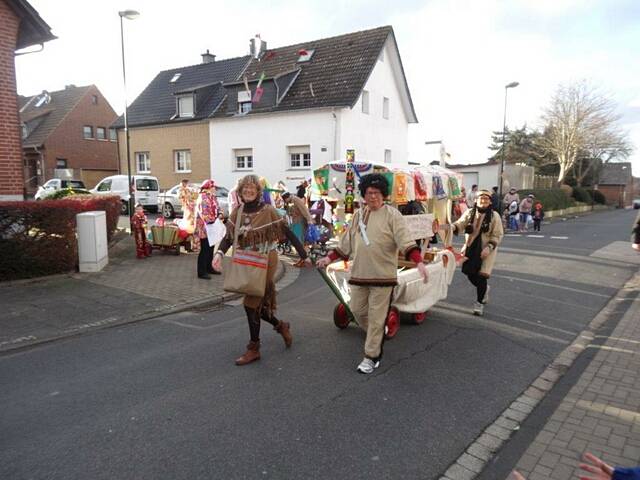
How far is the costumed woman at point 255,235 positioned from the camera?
4695 millimetres

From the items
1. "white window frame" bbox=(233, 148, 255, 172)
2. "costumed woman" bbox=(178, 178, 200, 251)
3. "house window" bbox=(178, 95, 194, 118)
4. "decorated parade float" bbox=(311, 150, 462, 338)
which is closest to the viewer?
"decorated parade float" bbox=(311, 150, 462, 338)

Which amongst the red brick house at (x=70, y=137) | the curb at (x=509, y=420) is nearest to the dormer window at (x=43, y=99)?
the red brick house at (x=70, y=137)

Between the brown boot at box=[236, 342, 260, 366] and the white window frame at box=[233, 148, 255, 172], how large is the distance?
2096 cm

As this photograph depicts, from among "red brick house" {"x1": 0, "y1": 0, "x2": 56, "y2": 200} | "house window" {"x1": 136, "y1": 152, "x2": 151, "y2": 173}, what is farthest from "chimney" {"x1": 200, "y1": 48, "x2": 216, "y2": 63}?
"red brick house" {"x1": 0, "y1": 0, "x2": 56, "y2": 200}

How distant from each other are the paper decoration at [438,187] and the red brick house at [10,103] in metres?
8.39

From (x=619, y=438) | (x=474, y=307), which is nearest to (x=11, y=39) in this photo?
(x=474, y=307)

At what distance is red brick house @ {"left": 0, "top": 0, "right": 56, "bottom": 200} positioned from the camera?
377 inches

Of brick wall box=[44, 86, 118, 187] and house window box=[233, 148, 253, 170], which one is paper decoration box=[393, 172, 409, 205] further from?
brick wall box=[44, 86, 118, 187]

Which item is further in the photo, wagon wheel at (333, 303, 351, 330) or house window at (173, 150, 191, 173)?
house window at (173, 150, 191, 173)

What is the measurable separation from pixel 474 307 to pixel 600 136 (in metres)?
40.6

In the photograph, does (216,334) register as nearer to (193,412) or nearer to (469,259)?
(193,412)

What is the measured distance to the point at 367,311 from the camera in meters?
4.80

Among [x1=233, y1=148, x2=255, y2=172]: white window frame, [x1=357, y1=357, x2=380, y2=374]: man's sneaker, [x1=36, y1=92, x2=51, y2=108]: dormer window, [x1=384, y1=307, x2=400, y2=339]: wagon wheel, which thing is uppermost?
[x1=36, y1=92, x2=51, y2=108]: dormer window

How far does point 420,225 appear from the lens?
21.9 feet
